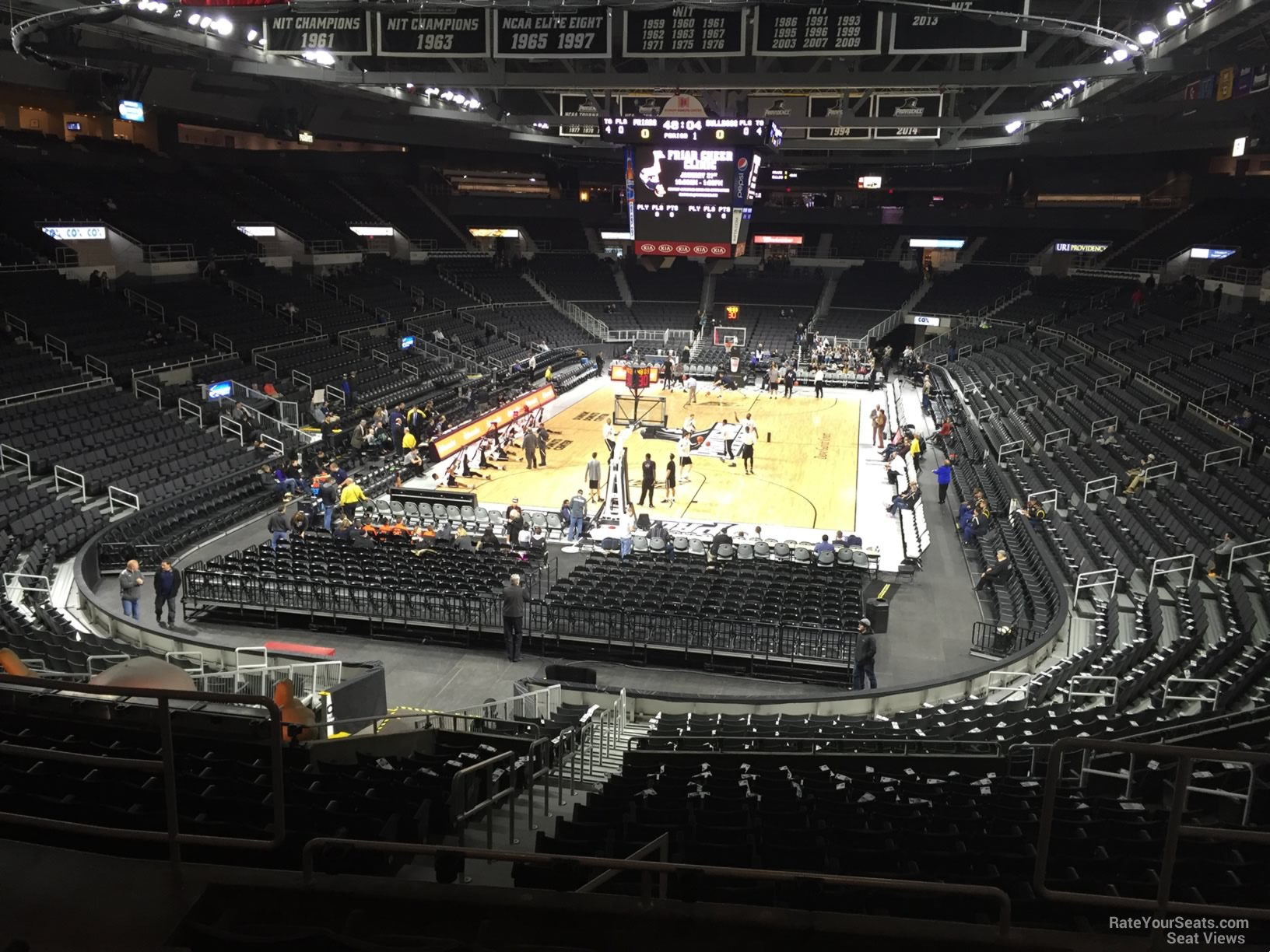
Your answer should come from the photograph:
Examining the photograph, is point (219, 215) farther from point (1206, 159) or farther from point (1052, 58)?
point (1206, 159)

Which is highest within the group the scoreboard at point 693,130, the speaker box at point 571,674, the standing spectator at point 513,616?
the scoreboard at point 693,130

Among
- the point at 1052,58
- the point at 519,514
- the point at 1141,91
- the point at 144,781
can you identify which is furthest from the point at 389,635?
the point at 1141,91

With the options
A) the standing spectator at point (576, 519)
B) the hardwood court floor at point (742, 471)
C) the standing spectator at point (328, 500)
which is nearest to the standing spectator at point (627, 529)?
the standing spectator at point (576, 519)

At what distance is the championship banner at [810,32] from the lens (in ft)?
42.4

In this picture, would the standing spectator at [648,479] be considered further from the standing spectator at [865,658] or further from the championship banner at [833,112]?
the championship banner at [833,112]

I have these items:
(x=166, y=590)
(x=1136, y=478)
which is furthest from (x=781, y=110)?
(x=166, y=590)

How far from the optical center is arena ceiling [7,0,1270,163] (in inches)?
529

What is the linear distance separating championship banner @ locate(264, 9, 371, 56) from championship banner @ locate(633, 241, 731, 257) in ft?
35.4

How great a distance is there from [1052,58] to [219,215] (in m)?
31.0

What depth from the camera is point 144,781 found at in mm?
5414

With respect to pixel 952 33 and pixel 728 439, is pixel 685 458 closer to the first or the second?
pixel 728 439

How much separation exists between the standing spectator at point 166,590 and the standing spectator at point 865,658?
10.9 meters

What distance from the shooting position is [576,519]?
69.6ft

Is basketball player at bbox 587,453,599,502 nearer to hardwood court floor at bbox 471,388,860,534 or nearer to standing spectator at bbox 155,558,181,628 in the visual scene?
hardwood court floor at bbox 471,388,860,534
